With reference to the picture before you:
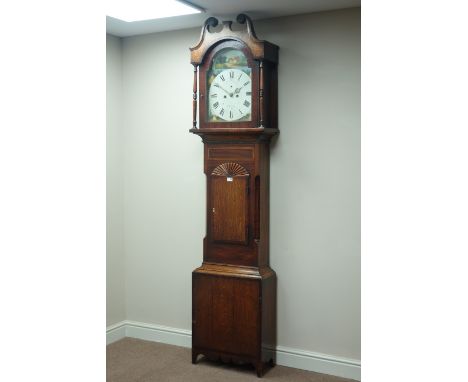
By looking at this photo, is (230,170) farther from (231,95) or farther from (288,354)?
(288,354)

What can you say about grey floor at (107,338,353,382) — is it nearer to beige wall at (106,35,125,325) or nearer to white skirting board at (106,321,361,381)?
white skirting board at (106,321,361,381)

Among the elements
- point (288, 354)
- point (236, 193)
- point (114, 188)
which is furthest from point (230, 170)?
point (288, 354)

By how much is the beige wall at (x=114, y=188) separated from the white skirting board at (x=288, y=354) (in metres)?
0.14

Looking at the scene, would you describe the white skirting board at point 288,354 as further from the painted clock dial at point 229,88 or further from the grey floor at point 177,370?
the painted clock dial at point 229,88

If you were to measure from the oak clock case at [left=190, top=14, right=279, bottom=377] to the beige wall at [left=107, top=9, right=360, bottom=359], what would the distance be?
0.11 meters

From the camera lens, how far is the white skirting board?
3.25 m

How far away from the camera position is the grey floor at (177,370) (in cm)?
322

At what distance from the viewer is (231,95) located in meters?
3.29

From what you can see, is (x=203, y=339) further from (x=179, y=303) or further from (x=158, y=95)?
(x=158, y=95)

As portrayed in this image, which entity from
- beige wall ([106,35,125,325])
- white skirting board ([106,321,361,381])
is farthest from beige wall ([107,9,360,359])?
beige wall ([106,35,125,325])

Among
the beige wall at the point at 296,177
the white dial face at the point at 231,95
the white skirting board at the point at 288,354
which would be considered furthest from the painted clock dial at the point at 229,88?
the white skirting board at the point at 288,354

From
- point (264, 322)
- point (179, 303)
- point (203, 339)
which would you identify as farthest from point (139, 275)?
point (264, 322)

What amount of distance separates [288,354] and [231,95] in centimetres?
162
